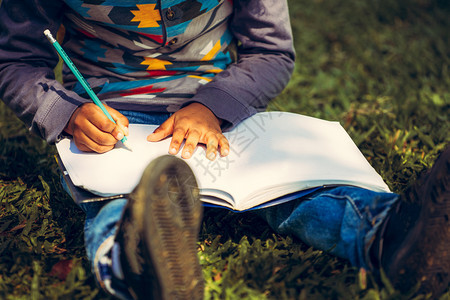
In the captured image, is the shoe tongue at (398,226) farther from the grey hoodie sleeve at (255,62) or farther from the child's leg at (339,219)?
the grey hoodie sleeve at (255,62)

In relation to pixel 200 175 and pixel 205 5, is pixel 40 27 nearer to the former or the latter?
pixel 205 5

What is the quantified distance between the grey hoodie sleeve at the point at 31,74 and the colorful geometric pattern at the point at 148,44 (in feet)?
0.31

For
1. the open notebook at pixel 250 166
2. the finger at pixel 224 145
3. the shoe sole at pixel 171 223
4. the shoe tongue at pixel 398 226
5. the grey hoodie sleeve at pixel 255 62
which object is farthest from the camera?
the grey hoodie sleeve at pixel 255 62

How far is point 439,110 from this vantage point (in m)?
2.12

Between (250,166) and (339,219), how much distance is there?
26 cm

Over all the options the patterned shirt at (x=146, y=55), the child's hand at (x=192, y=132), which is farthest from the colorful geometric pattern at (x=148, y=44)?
the child's hand at (x=192, y=132)

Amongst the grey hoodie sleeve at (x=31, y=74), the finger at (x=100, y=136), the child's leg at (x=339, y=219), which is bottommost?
the child's leg at (x=339, y=219)

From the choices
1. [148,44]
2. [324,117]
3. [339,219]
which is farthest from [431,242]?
[324,117]

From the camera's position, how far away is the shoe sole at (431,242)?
3.17 ft

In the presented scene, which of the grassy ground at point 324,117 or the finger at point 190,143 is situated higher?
the finger at point 190,143

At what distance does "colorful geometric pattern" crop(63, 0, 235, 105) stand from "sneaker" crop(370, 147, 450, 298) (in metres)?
0.73

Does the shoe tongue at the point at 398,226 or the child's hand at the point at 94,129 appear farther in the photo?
the child's hand at the point at 94,129

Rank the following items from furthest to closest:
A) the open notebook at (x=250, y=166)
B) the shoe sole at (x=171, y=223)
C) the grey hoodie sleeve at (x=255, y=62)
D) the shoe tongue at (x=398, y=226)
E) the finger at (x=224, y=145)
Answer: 1. the grey hoodie sleeve at (x=255, y=62)
2. the finger at (x=224, y=145)
3. the open notebook at (x=250, y=166)
4. the shoe tongue at (x=398, y=226)
5. the shoe sole at (x=171, y=223)

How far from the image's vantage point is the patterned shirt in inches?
51.9
